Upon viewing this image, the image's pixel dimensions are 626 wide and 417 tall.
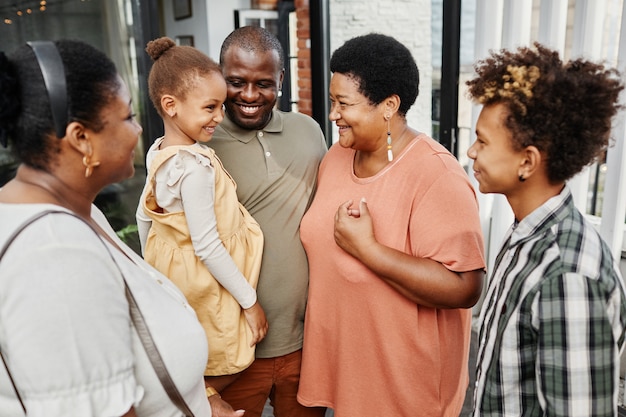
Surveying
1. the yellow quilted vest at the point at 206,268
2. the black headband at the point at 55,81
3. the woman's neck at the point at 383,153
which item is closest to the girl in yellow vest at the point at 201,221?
the yellow quilted vest at the point at 206,268

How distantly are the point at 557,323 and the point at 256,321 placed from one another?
89 centimetres

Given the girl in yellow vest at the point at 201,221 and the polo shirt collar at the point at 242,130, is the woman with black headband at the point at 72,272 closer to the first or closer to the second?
the girl in yellow vest at the point at 201,221

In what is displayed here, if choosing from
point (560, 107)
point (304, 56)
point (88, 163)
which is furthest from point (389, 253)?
point (304, 56)

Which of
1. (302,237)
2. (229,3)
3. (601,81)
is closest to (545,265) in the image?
(601,81)

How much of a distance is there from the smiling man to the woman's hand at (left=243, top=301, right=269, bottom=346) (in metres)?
0.09

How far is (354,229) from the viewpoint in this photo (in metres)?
1.42

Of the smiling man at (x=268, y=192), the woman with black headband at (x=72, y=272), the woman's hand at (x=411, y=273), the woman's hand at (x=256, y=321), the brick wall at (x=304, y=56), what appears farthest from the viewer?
the brick wall at (x=304, y=56)

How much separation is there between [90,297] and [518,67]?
943 millimetres

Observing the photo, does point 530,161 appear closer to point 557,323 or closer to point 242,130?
point 557,323

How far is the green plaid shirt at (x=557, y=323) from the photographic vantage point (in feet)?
3.15

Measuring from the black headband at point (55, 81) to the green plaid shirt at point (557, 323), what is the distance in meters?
0.91

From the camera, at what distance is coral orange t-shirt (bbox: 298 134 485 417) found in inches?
54.4

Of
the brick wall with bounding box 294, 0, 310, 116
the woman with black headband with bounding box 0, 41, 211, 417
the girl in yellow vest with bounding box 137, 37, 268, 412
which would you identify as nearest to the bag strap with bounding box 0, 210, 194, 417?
the woman with black headband with bounding box 0, 41, 211, 417

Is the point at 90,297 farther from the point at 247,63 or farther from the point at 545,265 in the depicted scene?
the point at 247,63
